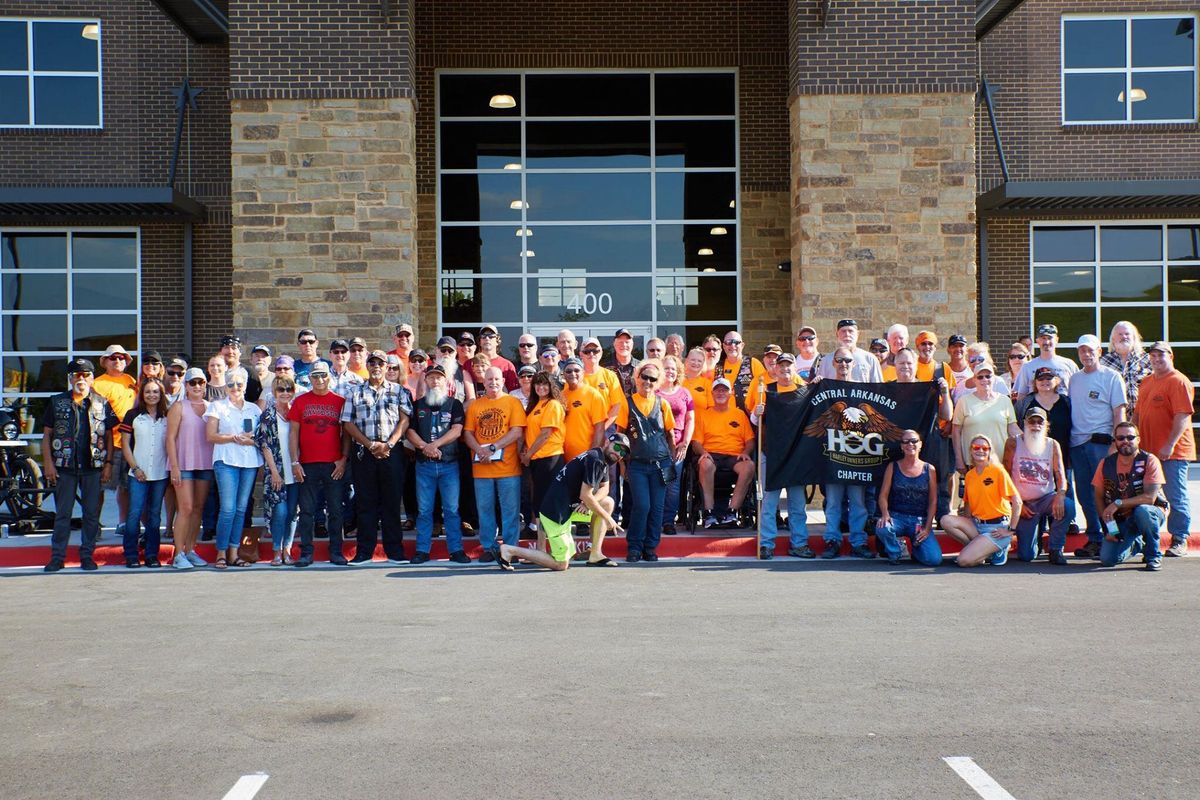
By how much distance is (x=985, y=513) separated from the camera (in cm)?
1073

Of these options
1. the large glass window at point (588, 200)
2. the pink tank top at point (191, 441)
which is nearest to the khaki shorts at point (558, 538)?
the pink tank top at point (191, 441)

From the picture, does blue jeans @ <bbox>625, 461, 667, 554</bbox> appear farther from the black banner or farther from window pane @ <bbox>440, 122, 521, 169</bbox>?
window pane @ <bbox>440, 122, 521, 169</bbox>

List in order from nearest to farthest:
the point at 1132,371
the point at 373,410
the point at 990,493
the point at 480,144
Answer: the point at 990,493, the point at 373,410, the point at 1132,371, the point at 480,144

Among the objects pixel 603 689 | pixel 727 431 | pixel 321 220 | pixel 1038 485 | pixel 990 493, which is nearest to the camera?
pixel 603 689

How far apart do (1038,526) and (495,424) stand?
17.0 ft

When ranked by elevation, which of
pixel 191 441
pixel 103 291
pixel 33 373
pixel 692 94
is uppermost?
pixel 692 94

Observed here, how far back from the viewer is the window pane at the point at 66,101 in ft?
64.6

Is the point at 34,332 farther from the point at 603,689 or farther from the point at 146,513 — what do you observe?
the point at 603,689

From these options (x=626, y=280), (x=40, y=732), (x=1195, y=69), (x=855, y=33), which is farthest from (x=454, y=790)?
(x=1195, y=69)

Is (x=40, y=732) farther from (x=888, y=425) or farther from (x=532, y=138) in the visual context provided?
(x=532, y=138)

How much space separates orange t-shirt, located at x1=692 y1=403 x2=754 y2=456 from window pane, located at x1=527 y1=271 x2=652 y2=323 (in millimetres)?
7775

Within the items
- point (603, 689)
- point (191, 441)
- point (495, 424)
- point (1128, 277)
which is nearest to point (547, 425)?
point (495, 424)

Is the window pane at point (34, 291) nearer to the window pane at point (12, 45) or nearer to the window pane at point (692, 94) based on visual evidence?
the window pane at point (12, 45)

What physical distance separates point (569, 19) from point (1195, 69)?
1054cm
